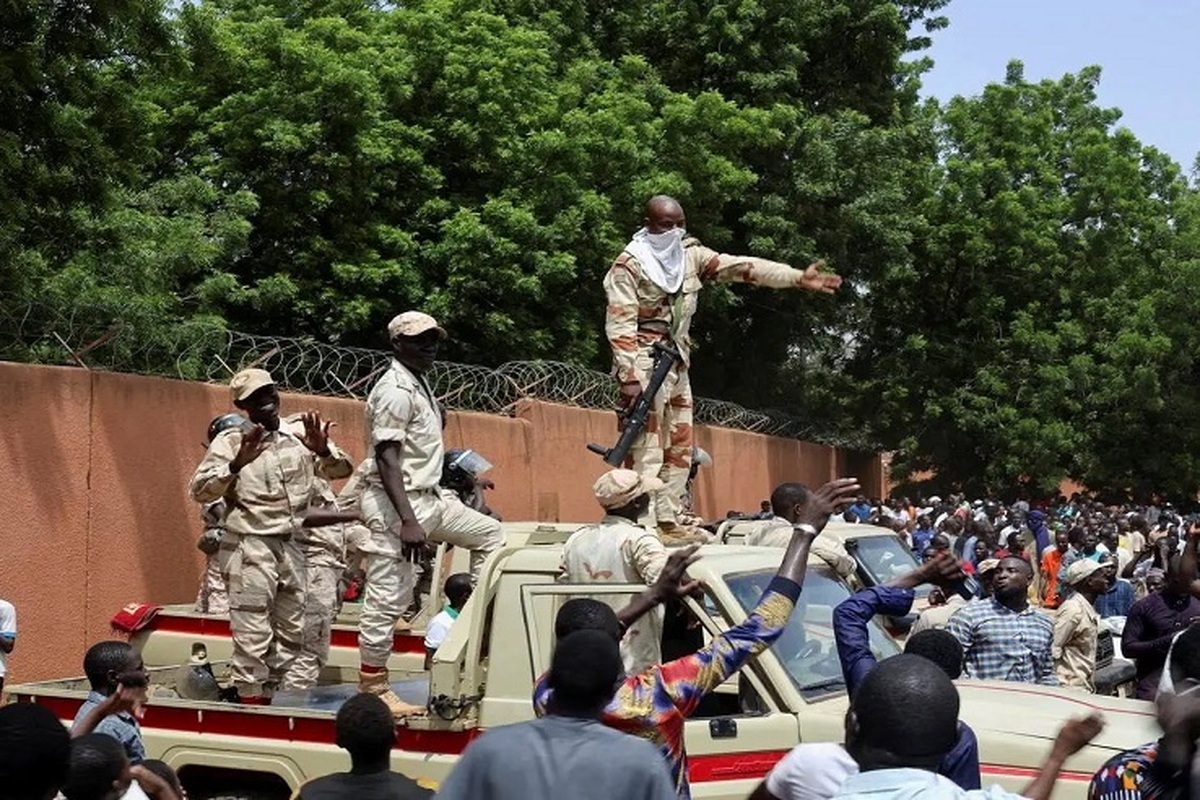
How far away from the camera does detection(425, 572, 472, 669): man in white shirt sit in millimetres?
8227

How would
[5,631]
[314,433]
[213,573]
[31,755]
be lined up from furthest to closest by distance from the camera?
1. [213,573]
2. [5,631]
3. [314,433]
4. [31,755]

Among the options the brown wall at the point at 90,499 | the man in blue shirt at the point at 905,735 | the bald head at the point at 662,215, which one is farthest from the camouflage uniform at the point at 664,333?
the man in blue shirt at the point at 905,735

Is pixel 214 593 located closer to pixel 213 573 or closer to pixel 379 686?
pixel 213 573

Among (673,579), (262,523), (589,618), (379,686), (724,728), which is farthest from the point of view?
(262,523)

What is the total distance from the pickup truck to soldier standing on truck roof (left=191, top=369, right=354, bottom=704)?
0.81 metres

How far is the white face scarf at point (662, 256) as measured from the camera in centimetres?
880

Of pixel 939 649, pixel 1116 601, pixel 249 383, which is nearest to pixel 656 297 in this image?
pixel 249 383

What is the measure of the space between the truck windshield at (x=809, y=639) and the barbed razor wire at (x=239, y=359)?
6.94 meters

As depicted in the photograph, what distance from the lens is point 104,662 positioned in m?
5.67

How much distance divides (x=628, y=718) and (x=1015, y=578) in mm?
4013

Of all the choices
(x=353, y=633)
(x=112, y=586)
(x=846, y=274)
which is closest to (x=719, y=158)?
(x=846, y=274)

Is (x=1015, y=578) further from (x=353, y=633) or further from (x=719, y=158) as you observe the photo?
(x=719, y=158)

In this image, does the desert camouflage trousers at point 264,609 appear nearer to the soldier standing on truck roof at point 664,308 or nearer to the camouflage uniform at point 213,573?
the camouflage uniform at point 213,573

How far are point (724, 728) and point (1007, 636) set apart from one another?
2.35m
